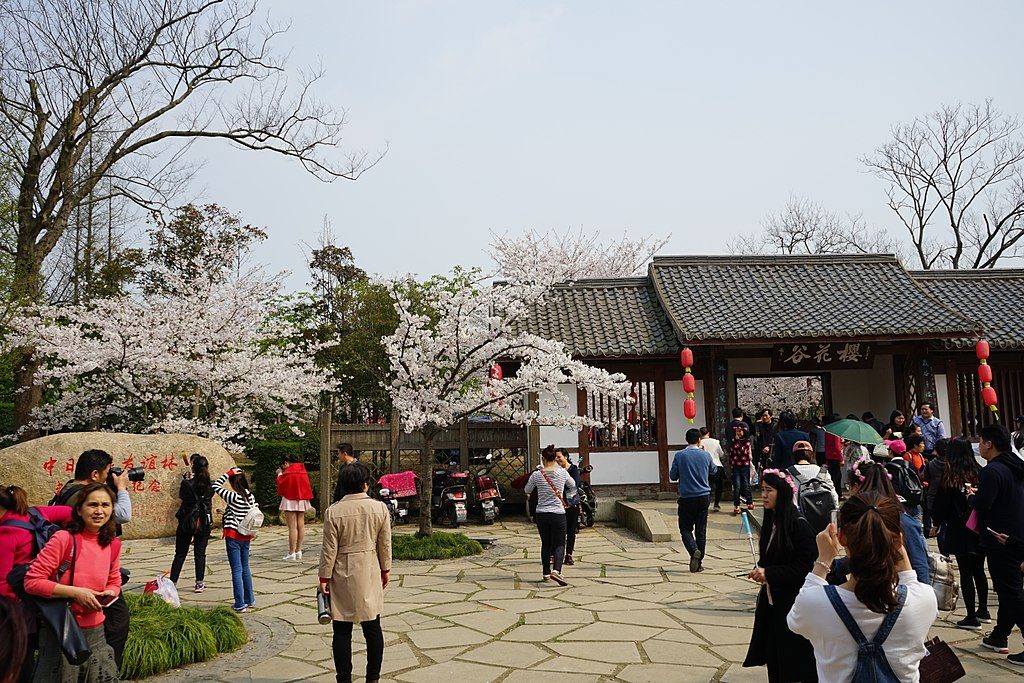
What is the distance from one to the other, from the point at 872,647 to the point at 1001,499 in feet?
12.6

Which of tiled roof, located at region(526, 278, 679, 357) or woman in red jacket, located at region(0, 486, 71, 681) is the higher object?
tiled roof, located at region(526, 278, 679, 357)

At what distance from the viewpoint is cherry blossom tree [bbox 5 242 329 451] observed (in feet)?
50.3

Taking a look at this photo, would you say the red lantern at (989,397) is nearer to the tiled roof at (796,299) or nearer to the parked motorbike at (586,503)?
the tiled roof at (796,299)

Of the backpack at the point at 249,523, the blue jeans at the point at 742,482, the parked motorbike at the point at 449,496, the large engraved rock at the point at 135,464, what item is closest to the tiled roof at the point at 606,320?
the blue jeans at the point at 742,482

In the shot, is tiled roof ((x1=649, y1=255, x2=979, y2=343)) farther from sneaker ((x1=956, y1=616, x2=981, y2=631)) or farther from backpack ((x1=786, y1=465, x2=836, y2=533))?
backpack ((x1=786, y1=465, x2=836, y2=533))

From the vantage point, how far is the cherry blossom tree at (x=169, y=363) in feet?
50.3

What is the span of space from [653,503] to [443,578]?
22.6ft

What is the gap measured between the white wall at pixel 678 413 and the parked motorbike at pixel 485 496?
3852mm

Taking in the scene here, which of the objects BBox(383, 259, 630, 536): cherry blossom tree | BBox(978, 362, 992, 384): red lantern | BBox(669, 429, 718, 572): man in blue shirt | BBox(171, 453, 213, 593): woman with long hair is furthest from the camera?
BBox(978, 362, 992, 384): red lantern

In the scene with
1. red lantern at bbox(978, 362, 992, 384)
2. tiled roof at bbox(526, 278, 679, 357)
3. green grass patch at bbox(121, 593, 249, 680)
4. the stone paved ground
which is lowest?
the stone paved ground

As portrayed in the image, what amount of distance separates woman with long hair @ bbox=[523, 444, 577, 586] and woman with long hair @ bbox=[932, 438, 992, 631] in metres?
3.99

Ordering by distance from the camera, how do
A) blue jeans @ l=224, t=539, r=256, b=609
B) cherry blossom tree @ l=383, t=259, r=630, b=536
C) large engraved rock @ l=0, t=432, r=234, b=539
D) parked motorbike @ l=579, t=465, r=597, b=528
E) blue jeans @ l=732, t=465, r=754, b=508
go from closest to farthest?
blue jeans @ l=224, t=539, r=256, b=609 < cherry blossom tree @ l=383, t=259, r=630, b=536 < large engraved rock @ l=0, t=432, r=234, b=539 < blue jeans @ l=732, t=465, r=754, b=508 < parked motorbike @ l=579, t=465, r=597, b=528

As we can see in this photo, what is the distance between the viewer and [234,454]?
66.2 ft

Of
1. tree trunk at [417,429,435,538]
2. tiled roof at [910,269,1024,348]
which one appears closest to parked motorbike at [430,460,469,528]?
tree trunk at [417,429,435,538]
